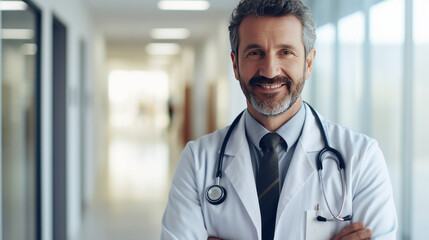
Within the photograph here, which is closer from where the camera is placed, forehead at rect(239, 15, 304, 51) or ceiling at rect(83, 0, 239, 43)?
forehead at rect(239, 15, 304, 51)

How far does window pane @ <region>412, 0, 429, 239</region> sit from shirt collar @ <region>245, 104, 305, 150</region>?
138 cm

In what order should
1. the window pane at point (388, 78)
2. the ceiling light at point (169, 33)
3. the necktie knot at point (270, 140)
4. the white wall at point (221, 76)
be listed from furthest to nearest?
the ceiling light at point (169, 33), the white wall at point (221, 76), the window pane at point (388, 78), the necktie knot at point (270, 140)

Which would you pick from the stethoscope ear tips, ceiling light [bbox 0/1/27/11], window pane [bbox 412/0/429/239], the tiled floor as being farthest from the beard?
the tiled floor

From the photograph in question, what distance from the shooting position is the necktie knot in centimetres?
131

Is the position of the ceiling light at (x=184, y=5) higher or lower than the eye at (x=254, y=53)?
higher

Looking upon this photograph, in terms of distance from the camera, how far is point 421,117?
2.51m

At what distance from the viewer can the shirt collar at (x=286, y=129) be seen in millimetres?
1345

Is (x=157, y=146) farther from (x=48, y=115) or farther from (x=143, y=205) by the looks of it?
(x=48, y=115)

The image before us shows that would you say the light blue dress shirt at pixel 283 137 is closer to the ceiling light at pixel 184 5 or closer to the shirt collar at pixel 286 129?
the shirt collar at pixel 286 129

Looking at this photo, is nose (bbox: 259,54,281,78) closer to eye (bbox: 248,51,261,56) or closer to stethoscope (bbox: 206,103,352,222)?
eye (bbox: 248,51,261,56)

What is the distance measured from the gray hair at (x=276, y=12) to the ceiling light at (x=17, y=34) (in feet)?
5.30

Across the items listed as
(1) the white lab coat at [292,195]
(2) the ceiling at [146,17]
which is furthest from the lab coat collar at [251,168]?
(2) the ceiling at [146,17]

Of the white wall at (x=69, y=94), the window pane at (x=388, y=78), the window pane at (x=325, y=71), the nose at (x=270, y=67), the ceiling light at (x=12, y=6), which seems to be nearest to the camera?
the nose at (x=270, y=67)

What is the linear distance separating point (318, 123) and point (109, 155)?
9231 millimetres
